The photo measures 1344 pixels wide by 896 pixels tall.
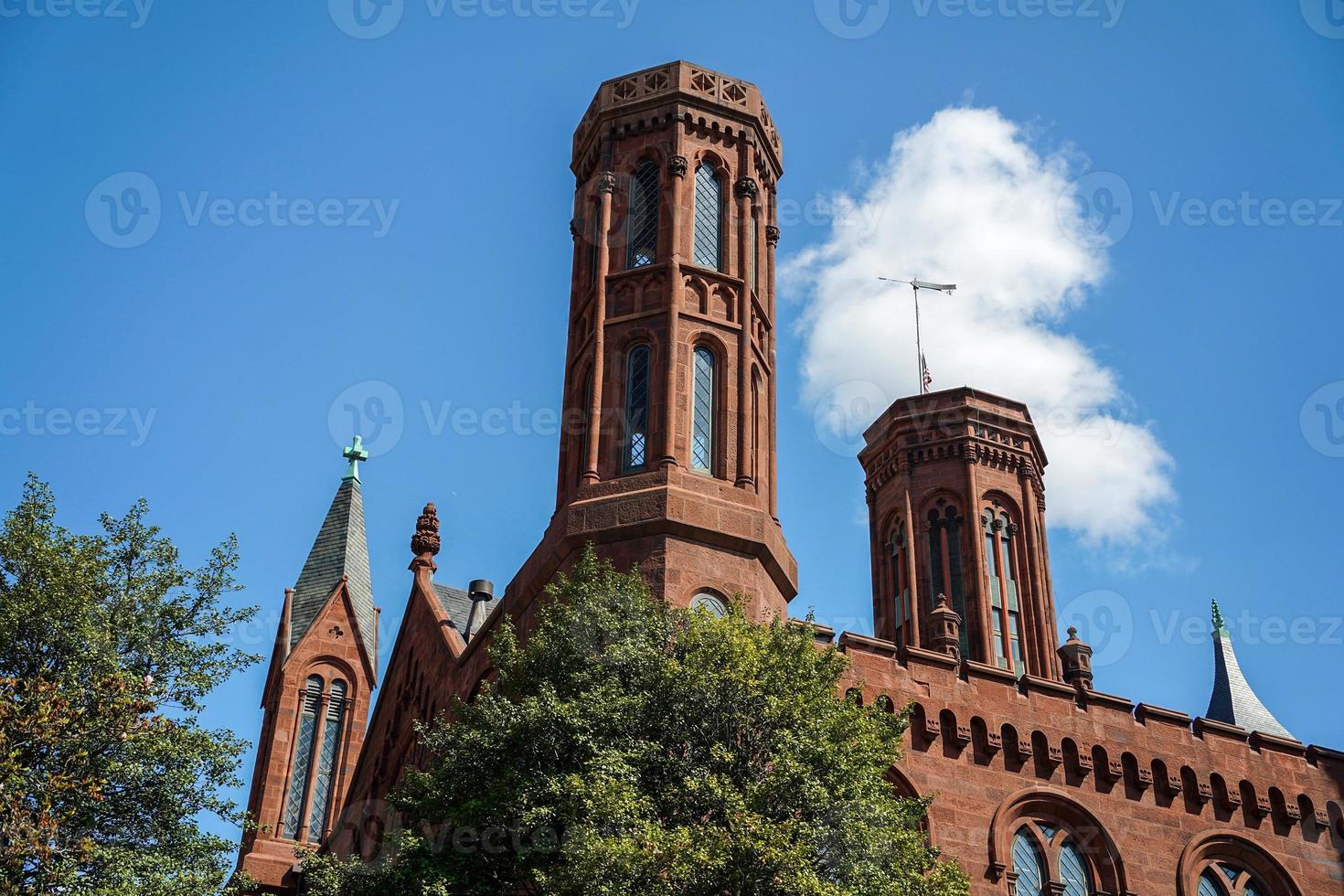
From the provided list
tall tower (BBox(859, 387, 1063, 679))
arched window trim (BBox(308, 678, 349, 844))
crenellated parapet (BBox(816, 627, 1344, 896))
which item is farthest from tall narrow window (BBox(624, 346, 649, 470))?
tall tower (BBox(859, 387, 1063, 679))

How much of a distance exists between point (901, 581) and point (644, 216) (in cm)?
1883

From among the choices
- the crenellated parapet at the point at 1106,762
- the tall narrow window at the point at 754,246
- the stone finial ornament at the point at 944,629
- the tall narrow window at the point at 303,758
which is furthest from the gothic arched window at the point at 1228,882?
the tall narrow window at the point at 303,758

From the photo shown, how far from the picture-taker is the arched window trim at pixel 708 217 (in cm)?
2822

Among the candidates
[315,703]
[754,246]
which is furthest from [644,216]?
[315,703]

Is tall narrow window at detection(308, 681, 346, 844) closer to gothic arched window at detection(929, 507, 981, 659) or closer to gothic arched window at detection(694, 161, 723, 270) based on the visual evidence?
gothic arched window at detection(929, 507, 981, 659)

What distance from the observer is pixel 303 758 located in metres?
38.1

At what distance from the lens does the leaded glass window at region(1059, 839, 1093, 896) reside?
2523 centimetres

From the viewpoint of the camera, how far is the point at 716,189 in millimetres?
29250

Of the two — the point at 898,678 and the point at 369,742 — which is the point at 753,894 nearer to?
the point at 898,678

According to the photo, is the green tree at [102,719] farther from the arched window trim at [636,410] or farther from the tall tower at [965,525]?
the tall tower at [965,525]

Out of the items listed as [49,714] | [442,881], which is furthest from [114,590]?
[442,881]

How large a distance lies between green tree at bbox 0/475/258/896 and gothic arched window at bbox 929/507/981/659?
84.3 ft

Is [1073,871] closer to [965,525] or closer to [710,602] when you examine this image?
[710,602]

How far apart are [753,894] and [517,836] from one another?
11.1 ft
